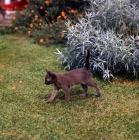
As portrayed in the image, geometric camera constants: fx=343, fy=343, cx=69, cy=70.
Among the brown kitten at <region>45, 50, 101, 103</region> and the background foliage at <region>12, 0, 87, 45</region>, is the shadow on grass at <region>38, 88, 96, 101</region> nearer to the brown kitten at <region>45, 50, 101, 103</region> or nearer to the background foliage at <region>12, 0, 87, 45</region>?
the brown kitten at <region>45, 50, 101, 103</region>

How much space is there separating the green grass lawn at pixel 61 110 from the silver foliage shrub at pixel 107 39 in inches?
12.2

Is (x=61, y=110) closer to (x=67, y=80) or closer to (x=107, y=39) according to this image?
(x=67, y=80)

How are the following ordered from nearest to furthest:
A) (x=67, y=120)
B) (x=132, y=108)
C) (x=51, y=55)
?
(x=67, y=120) → (x=132, y=108) → (x=51, y=55)

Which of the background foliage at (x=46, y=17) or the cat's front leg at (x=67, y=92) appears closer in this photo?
the cat's front leg at (x=67, y=92)

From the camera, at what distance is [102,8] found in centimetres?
719

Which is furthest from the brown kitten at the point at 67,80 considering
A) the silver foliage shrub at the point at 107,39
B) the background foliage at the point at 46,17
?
the background foliage at the point at 46,17

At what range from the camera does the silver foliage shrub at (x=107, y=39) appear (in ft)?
21.5

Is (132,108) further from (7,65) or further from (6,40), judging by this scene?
(6,40)

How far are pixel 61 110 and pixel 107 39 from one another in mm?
1880

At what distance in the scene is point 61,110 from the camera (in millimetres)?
5402

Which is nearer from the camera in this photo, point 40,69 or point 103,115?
point 103,115

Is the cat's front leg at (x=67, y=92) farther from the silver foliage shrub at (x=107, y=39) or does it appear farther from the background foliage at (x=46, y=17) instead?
the background foliage at (x=46, y=17)

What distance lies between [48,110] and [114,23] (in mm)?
2811

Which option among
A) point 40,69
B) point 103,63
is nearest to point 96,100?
point 103,63
